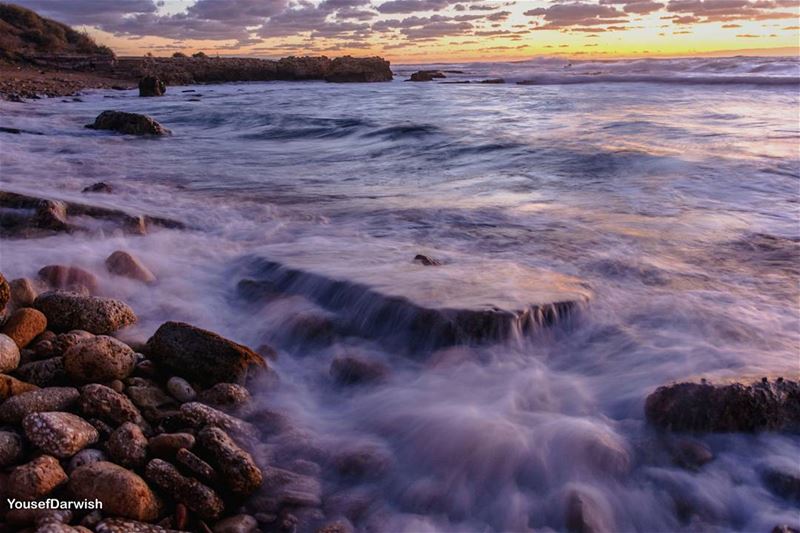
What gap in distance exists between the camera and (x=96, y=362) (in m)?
2.87

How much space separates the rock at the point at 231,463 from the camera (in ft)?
7.91

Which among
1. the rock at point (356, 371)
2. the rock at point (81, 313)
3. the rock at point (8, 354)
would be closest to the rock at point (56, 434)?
the rock at point (8, 354)

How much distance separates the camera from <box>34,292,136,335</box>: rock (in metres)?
3.39

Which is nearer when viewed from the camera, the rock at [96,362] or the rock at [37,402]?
the rock at [37,402]

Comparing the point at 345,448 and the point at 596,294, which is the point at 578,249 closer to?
the point at 596,294

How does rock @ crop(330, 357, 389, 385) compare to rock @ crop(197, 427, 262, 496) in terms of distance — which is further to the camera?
rock @ crop(330, 357, 389, 385)

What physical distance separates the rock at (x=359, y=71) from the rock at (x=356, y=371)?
142ft

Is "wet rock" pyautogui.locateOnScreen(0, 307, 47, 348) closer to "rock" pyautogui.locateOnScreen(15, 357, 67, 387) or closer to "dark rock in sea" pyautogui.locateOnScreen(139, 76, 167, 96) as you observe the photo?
"rock" pyautogui.locateOnScreen(15, 357, 67, 387)

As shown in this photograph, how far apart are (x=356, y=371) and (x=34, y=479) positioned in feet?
5.50

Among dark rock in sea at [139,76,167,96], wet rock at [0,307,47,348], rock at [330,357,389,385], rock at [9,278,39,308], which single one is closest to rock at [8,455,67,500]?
wet rock at [0,307,47,348]

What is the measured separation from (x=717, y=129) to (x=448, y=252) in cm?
1036

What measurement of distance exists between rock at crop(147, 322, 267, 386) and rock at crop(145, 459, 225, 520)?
835 millimetres

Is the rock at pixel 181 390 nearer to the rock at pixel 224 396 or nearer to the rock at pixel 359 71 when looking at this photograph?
the rock at pixel 224 396

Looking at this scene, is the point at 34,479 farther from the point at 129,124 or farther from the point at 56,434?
the point at 129,124
